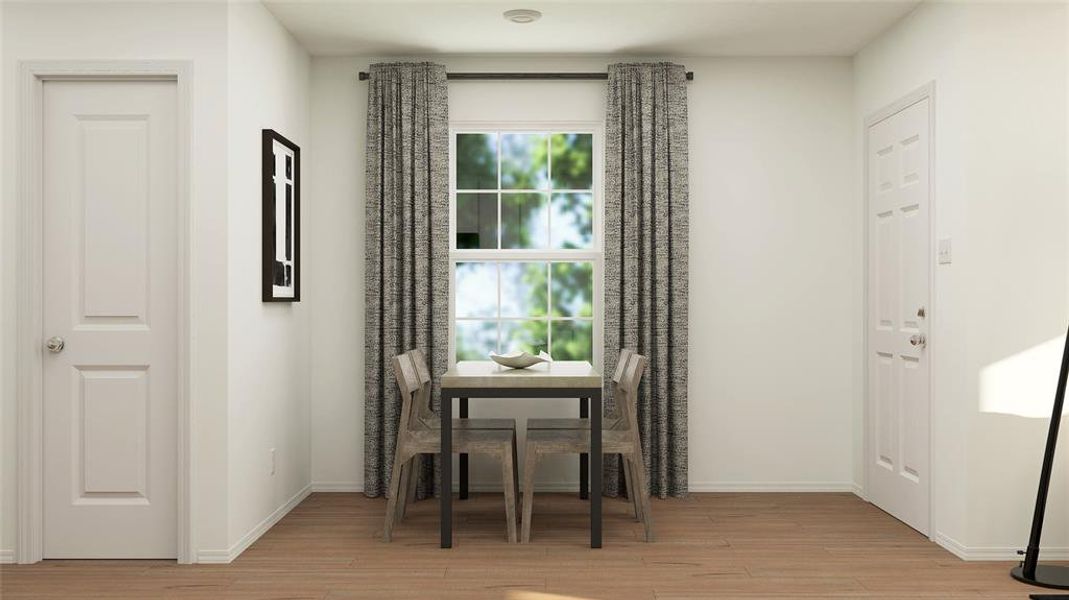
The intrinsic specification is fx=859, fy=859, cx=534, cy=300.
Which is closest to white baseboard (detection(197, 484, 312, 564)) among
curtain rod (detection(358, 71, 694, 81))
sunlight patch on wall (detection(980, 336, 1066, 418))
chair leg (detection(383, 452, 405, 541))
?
chair leg (detection(383, 452, 405, 541))

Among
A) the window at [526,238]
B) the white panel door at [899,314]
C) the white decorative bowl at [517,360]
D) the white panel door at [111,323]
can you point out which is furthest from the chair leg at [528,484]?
the white panel door at [899,314]

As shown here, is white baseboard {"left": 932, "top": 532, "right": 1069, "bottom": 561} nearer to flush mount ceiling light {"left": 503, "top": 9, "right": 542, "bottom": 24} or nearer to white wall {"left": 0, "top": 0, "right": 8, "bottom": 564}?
flush mount ceiling light {"left": 503, "top": 9, "right": 542, "bottom": 24}

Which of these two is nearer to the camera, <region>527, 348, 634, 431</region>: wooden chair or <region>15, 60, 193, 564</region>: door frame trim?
<region>15, 60, 193, 564</region>: door frame trim

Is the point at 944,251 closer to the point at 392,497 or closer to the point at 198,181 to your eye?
the point at 392,497

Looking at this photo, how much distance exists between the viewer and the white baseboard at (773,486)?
502 cm

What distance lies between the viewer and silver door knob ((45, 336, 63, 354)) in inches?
144

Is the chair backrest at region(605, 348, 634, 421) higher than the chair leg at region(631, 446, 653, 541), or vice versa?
the chair backrest at region(605, 348, 634, 421)

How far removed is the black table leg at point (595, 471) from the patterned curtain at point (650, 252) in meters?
0.95

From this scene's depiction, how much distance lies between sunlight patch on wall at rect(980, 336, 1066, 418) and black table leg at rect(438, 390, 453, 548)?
232 centimetres

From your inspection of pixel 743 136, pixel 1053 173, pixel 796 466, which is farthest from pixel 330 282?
pixel 1053 173

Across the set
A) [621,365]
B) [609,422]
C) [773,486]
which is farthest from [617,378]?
[773,486]

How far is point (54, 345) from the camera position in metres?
3.66

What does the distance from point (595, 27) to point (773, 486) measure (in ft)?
9.13

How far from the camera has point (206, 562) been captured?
3654mm
